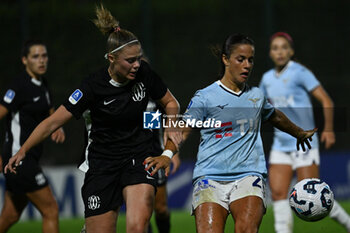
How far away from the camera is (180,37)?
1422 centimetres

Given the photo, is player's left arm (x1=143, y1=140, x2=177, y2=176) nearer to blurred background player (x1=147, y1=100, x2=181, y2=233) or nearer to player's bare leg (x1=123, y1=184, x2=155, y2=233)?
player's bare leg (x1=123, y1=184, x2=155, y2=233)

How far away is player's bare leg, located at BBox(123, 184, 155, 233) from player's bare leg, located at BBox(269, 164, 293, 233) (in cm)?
249

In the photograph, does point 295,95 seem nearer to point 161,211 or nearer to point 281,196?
point 281,196

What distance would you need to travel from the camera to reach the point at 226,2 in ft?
47.5

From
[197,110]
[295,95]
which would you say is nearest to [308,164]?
[295,95]

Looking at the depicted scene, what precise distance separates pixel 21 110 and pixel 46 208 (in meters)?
1.12

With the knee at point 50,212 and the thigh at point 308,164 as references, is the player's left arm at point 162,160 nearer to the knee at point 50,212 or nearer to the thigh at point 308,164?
the knee at point 50,212

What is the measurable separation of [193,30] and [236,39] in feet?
28.0

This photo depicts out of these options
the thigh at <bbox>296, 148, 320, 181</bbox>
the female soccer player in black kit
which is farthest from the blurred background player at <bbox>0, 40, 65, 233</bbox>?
the thigh at <bbox>296, 148, 320, 181</bbox>

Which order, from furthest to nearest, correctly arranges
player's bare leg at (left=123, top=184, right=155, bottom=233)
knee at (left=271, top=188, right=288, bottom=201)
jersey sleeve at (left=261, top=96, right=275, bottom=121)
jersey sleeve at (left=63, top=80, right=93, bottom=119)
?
1. knee at (left=271, top=188, right=288, bottom=201)
2. jersey sleeve at (left=261, top=96, right=275, bottom=121)
3. jersey sleeve at (left=63, top=80, right=93, bottom=119)
4. player's bare leg at (left=123, top=184, right=155, bottom=233)

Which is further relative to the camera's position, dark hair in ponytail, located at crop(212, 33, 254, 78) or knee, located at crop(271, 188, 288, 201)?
knee, located at crop(271, 188, 288, 201)

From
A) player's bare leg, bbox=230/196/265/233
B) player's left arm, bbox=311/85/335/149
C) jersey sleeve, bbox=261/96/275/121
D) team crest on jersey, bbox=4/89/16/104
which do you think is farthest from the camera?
player's left arm, bbox=311/85/335/149

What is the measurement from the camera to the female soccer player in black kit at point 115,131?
5746mm

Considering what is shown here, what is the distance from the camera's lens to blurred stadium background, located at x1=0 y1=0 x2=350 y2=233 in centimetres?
1320
